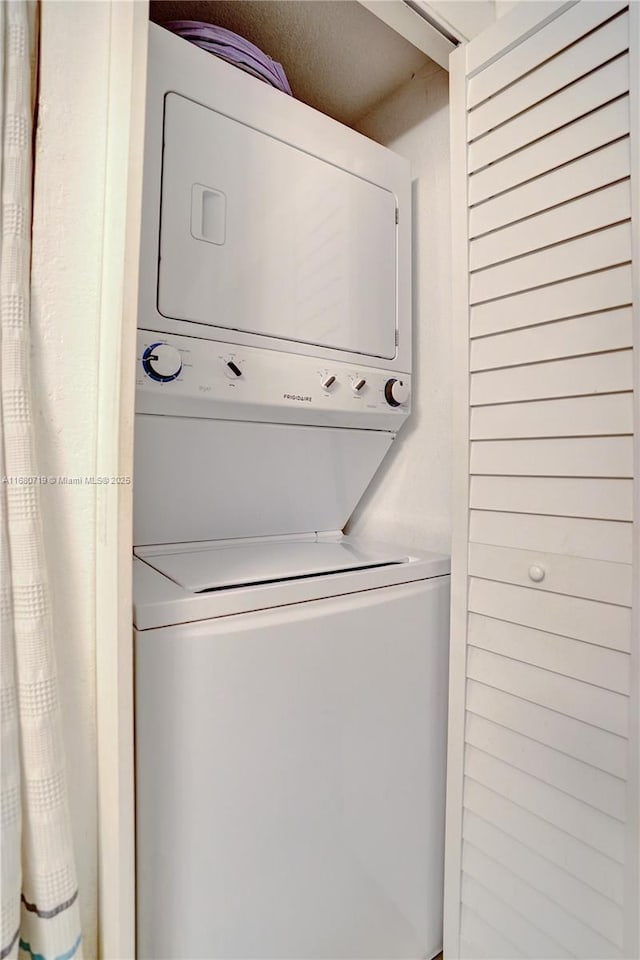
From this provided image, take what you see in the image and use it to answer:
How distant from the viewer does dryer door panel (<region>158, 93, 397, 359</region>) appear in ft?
4.19

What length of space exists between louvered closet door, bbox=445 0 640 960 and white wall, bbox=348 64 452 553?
0.41m

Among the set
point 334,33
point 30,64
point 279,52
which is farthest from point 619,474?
point 279,52

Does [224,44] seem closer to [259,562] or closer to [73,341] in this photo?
[73,341]

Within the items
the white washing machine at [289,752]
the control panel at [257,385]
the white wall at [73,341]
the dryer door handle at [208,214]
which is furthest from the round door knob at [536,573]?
the dryer door handle at [208,214]

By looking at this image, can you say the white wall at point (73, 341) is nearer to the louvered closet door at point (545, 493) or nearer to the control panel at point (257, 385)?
the control panel at point (257, 385)

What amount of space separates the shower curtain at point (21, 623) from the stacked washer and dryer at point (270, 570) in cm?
16

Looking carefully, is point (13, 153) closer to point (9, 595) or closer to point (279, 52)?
point (9, 595)

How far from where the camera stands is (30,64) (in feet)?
3.10

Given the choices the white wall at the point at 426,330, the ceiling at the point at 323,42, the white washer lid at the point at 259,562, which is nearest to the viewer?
the white washer lid at the point at 259,562

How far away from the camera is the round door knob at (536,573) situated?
1.20 meters

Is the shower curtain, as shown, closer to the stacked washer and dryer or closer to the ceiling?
the stacked washer and dryer

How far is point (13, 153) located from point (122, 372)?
15.9 inches

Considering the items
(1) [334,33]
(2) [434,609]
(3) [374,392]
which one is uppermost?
(1) [334,33]

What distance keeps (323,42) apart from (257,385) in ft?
3.93
